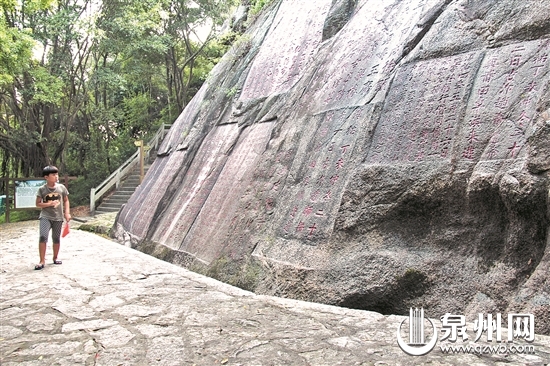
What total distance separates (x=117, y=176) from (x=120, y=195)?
107 centimetres

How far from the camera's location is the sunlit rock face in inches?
131

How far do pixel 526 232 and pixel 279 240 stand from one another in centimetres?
239

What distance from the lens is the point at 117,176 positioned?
16.2 m

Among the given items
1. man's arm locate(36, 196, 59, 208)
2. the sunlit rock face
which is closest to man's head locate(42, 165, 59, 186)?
man's arm locate(36, 196, 59, 208)

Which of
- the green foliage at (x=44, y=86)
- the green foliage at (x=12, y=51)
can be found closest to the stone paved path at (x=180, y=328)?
the green foliage at (x=12, y=51)

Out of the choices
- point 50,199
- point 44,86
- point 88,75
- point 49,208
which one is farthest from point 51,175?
point 88,75

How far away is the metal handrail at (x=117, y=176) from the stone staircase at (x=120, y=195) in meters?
0.19

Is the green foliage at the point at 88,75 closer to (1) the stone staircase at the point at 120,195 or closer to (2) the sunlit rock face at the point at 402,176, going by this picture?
(1) the stone staircase at the point at 120,195

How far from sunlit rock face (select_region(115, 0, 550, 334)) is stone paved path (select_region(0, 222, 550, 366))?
444 mm

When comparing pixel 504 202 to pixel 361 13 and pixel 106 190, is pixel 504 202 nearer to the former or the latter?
pixel 361 13

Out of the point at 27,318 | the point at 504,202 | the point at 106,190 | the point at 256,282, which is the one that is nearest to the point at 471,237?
the point at 504,202

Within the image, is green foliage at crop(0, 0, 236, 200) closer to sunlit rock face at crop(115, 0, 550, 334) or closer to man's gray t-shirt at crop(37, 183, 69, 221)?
man's gray t-shirt at crop(37, 183, 69, 221)

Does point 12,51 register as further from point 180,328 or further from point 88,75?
point 180,328

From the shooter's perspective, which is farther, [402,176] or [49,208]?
[49,208]
